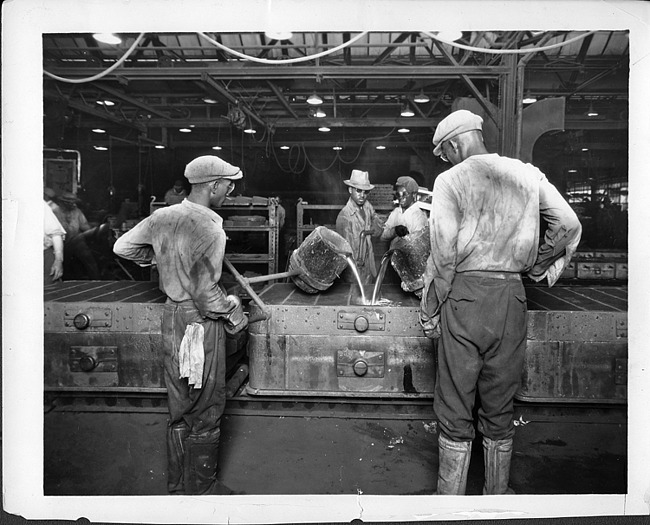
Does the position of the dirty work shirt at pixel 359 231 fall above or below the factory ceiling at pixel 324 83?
below

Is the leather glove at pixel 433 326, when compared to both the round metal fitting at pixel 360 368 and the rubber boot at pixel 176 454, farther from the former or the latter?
the rubber boot at pixel 176 454

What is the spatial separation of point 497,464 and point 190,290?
187 centimetres

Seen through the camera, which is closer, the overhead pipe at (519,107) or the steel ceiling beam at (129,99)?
the overhead pipe at (519,107)

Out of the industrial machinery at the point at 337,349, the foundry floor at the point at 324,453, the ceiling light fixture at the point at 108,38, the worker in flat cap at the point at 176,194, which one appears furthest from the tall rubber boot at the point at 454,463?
the worker in flat cap at the point at 176,194

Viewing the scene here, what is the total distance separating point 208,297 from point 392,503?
4.69 ft

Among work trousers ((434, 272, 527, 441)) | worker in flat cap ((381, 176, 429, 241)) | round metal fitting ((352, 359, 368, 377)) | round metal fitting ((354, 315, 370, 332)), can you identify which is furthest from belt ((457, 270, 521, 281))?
worker in flat cap ((381, 176, 429, 241))

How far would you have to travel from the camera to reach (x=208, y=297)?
2811 mm

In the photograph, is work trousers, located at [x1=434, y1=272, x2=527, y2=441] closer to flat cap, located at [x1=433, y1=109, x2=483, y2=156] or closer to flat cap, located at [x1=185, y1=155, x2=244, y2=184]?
flat cap, located at [x1=433, y1=109, x2=483, y2=156]

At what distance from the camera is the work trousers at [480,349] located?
262cm

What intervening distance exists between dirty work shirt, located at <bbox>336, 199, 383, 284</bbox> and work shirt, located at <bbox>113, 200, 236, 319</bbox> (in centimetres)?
184

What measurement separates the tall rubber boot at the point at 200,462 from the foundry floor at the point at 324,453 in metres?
0.18

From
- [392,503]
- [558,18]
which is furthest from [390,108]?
[392,503]

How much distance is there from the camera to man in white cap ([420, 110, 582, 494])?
2.63m

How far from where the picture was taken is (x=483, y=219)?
104 inches
